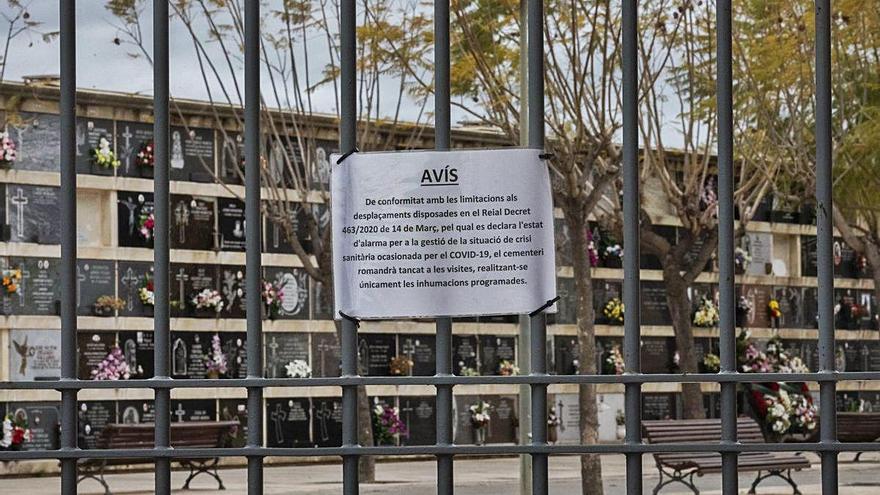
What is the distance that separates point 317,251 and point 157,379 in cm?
1780

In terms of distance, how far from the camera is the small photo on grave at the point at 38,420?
853 inches

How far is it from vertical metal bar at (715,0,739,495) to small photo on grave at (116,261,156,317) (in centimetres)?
2016

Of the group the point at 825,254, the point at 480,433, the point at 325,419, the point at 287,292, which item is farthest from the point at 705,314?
the point at 825,254

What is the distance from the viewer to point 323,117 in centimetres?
2505

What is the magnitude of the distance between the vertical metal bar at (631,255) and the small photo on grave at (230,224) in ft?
69.0

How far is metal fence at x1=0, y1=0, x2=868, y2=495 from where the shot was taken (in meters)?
3.75

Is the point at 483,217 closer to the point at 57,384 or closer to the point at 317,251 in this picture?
the point at 57,384

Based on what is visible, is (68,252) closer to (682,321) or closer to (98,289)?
(682,321)

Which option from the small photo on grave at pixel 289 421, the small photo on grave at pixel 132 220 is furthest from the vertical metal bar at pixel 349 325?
the small photo on grave at pixel 289 421

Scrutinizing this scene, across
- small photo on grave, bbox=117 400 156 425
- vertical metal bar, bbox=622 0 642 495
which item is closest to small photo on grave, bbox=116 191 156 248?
small photo on grave, bbox=117 400 156 425

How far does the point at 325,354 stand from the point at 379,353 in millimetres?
855

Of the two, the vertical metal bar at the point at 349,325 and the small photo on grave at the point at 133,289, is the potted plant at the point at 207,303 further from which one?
the vertical metal bar at the point at 349,325

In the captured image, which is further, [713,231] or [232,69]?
[713,231]

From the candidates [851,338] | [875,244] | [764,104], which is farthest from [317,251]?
[851,338]
